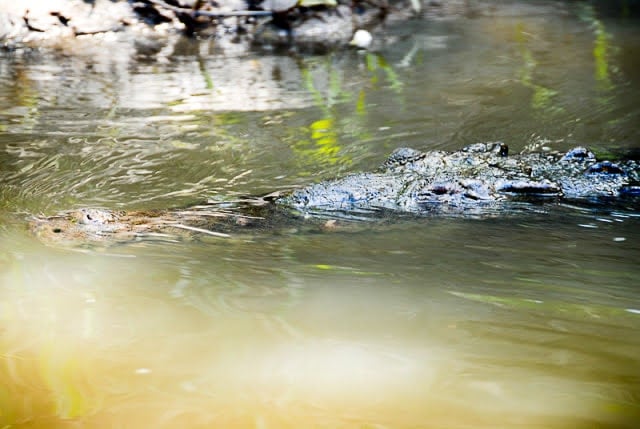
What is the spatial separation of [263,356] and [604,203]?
2382mm

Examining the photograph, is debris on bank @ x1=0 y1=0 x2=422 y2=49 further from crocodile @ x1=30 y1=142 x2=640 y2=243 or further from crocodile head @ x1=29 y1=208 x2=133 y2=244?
crocodile head @ x1=29 y1=208 x2=133 y2=244

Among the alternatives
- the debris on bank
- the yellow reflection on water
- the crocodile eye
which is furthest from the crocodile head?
the debris on bank

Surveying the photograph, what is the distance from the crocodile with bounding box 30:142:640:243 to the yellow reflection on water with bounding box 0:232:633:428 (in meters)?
0.75

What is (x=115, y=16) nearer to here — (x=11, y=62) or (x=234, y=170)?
(x=11, y=62)

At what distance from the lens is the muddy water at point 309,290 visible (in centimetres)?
212

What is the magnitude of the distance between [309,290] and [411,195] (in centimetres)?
125

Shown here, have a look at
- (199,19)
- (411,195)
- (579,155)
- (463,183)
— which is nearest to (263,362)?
(411,195)

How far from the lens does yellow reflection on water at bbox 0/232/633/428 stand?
2.06 m

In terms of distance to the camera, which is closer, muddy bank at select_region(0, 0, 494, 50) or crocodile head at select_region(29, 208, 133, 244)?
crocodile head at select_region(29, 208, 133, 244)

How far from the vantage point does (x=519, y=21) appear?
437 inches

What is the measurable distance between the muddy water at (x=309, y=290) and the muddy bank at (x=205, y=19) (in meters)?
5.12

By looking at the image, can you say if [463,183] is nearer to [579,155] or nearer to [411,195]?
[411,195]

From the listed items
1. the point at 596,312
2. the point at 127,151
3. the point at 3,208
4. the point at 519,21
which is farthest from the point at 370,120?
the point at 519,21

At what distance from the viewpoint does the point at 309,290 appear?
2.94m
